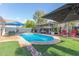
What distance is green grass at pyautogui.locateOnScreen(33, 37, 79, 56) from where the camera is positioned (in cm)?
423

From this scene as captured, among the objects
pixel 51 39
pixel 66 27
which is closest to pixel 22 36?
pixel 51 39

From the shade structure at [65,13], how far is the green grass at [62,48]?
391 millimetres

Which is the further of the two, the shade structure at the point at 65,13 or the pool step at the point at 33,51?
the pool step at the point at 33,51

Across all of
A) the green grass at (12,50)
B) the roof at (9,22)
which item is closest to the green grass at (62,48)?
the green grass at (12,50)

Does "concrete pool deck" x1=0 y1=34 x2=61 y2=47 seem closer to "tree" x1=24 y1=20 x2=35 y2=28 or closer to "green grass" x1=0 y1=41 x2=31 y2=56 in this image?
"green grass" x1=0 y1=41 x2=31 y2=56

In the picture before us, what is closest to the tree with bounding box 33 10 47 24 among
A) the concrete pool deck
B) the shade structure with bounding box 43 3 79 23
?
the shade structure with bounding box 43 3 79 23

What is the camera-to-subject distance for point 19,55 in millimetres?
4230

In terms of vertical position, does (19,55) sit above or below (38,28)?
below

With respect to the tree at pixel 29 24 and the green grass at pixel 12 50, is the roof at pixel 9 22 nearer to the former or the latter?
the tree at pixel 29 24

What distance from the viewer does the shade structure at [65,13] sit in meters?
4.14

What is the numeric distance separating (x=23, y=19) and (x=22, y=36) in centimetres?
33

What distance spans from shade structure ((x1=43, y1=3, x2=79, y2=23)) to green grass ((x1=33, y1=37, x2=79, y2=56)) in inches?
15.4

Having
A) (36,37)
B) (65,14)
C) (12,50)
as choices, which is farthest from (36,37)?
(65,14)

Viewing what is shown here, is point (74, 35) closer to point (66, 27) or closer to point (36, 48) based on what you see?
point (66, 27)
